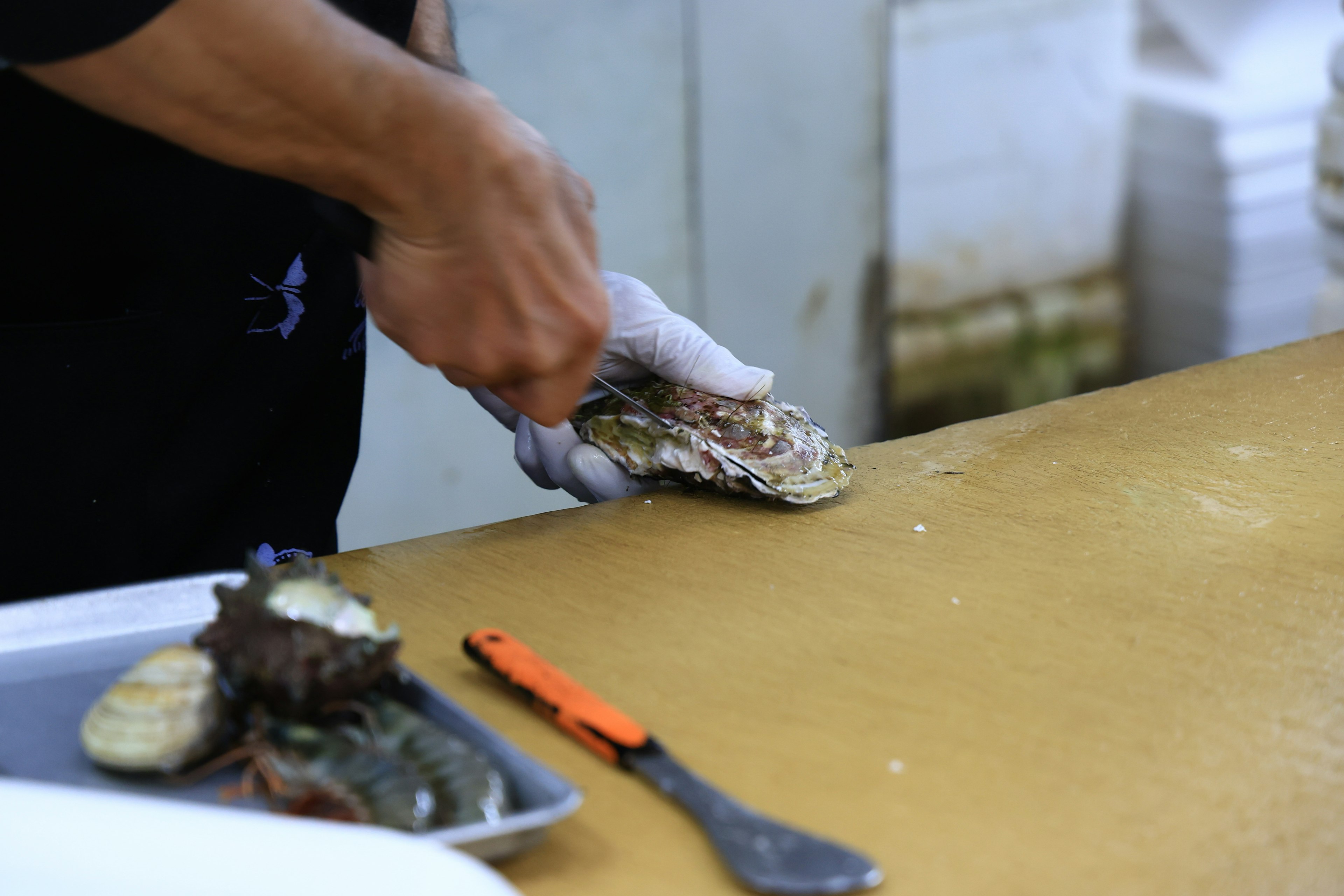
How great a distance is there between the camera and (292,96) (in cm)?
67

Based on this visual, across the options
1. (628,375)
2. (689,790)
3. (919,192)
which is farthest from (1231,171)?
(689,790)

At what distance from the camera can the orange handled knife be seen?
52 cm

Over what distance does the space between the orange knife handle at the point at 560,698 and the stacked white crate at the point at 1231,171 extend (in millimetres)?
2901

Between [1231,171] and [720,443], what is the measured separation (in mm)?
2599

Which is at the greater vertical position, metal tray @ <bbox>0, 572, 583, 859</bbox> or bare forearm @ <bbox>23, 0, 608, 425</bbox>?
bare forearm @ <bbox>23, 0, 608, 425</bbox>

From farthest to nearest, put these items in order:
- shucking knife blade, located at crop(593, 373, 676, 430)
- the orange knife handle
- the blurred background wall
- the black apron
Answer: the blurred background wall
shucking knife blade, located at crop(593, 373, 676, 430)
the black apron
the orange knife handle

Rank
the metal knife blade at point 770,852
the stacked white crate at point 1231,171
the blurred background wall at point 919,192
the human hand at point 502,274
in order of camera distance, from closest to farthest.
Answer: the metal knife blade at point 770,852 < the human hand at point 502,274 < the blurred background wall at point 919,192 < the stacked white crate at point 1231,171

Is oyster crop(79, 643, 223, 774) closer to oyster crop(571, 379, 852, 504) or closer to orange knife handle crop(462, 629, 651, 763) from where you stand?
orange knife handle crop(462, 629, 651, 763)

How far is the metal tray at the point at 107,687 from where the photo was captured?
541 mm

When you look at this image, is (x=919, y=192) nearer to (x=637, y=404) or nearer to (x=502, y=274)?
(x=637, y=404)

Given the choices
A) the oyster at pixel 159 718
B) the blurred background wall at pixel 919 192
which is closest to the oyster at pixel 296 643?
→ the oyster at pixel 159 718

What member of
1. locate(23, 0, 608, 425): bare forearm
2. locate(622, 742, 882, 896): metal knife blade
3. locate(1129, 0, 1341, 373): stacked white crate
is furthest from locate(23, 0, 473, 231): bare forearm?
locate(1129, 0, 1341, 373): stacked white crate

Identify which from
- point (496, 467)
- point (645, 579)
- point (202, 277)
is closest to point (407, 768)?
point (645, 579)

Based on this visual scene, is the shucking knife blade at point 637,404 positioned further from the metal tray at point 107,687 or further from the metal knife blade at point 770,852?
the metal knife blade at point 770,852
